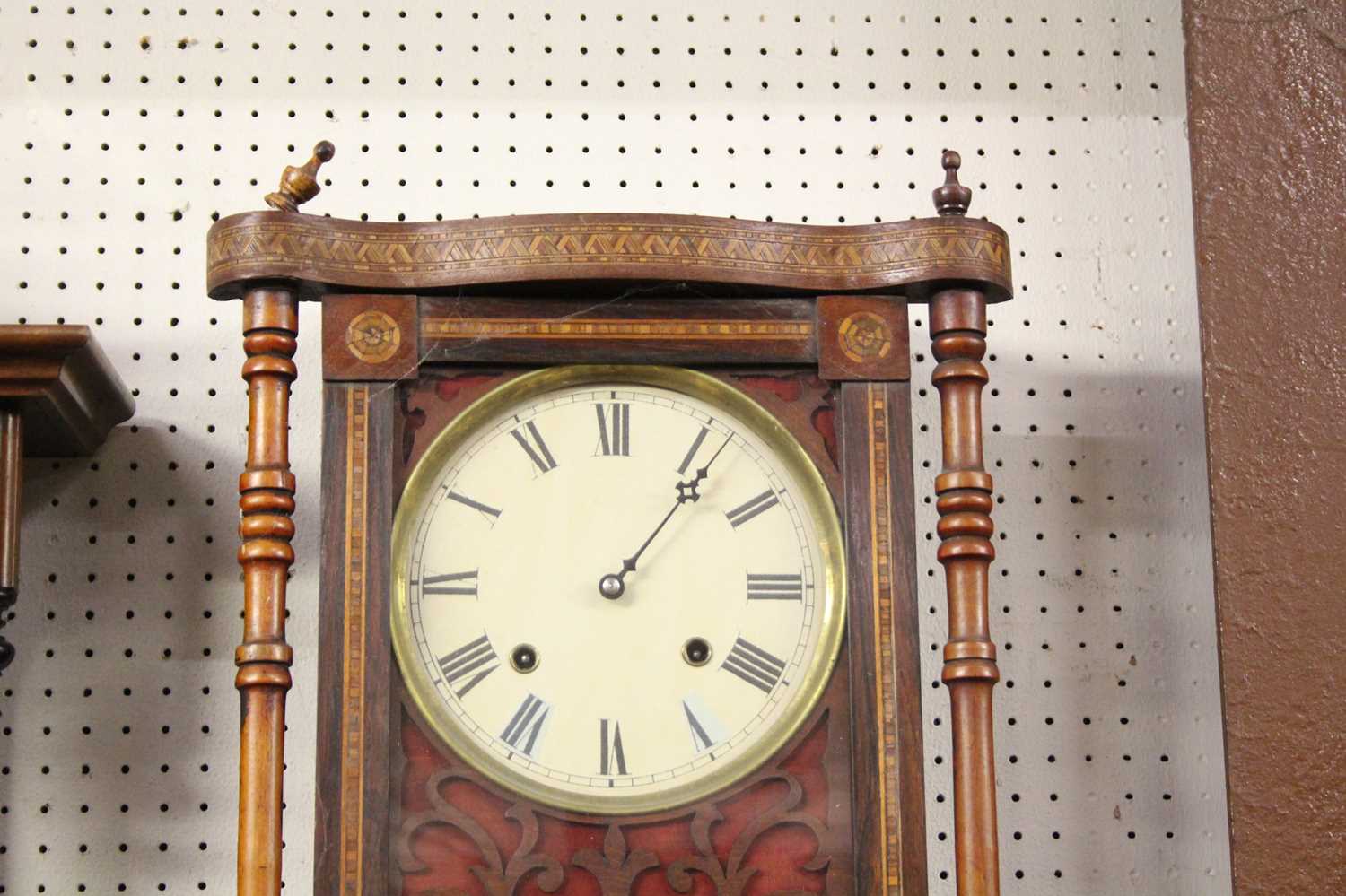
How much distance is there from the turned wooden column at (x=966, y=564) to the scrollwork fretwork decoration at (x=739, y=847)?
147mm

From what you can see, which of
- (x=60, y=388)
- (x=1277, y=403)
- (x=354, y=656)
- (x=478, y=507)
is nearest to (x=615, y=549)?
(x=478, y=507)

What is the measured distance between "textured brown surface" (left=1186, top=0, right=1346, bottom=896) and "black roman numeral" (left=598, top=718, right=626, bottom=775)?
66cm

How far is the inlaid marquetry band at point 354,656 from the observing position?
1932 millimetres

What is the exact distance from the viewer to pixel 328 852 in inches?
75.9

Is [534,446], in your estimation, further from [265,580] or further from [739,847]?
[739,847]

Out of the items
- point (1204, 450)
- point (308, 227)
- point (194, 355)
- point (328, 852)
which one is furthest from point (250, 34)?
point (1204, 450)

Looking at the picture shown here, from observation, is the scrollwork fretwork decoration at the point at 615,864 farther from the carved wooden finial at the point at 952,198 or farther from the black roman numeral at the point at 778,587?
the carved wooden finial at the point at 952,198

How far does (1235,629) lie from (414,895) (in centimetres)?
92

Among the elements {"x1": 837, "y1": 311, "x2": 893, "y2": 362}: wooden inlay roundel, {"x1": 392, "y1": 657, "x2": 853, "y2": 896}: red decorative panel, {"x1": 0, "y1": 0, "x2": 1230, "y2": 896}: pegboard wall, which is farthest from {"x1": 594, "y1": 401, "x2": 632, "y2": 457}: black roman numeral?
{"x1": 0, "y1": 0, "x2": 1230, "y2": 896}: pegboard wall

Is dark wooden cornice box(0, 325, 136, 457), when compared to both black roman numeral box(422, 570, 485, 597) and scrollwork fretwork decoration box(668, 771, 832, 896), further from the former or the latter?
scrollwork fretwork decoration box(668, 771, 832, 896)

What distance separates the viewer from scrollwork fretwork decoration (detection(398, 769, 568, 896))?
1.95m

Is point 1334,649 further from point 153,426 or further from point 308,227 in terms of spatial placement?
point 153,426

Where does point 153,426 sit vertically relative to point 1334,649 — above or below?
above

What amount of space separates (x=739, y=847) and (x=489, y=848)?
253mm
